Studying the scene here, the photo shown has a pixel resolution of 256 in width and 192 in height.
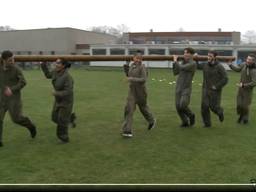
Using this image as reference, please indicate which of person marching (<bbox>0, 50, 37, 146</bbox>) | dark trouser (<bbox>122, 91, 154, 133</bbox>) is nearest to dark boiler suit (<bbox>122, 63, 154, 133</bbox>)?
dark trouser (<bbox>122, 91, 154, 133</bbox>)

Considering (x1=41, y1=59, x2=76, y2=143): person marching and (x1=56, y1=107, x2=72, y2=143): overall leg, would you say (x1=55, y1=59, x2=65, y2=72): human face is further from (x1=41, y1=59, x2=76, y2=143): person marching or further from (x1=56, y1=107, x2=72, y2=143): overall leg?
(x1=56, y1=107, x2=72, y2=143): overall leg

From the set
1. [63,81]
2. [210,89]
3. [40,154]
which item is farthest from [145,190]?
[210,89]

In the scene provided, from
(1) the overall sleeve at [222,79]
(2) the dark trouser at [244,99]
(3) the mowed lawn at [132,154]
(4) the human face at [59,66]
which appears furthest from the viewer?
(2) the dark trouser at [244,99]

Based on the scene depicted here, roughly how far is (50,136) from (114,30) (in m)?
118

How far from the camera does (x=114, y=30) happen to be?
126 metres

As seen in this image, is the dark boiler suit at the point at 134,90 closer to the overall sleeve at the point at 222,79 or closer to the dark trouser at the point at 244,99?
the overall sleeve at the point at 222,79

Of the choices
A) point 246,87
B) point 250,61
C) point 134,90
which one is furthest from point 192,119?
point 250,61

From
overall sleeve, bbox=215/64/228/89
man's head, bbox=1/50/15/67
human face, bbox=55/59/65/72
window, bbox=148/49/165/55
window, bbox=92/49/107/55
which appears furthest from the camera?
window, bbox=92/49/107/55

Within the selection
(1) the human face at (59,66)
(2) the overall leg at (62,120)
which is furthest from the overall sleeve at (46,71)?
(2) the overall leg at (62,120)

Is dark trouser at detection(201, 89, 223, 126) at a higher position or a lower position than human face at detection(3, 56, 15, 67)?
lower

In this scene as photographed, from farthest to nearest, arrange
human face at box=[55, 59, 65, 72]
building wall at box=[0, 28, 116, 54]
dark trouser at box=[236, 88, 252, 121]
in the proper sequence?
building wall at box=[0, 28, 116, 54] < dark trouser at box=[236, 88, 252, 121] < human face at box=[55, 59, 65, 72]

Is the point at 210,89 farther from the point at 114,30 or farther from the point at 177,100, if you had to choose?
the point at 114,30

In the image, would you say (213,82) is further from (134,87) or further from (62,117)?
(62,117)

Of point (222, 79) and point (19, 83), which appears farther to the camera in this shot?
point (222, 79)
